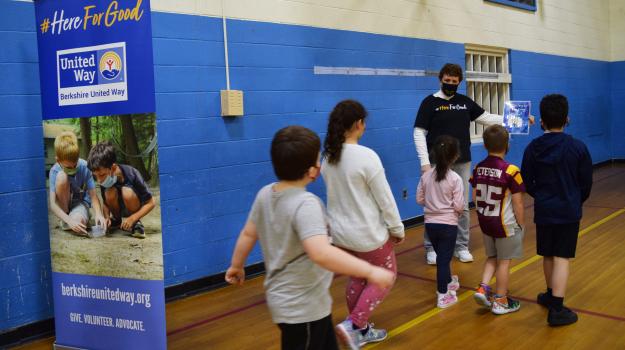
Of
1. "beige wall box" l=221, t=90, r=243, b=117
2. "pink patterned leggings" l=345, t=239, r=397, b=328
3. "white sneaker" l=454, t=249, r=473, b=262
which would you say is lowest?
"white sneaker" l=454, t=249, r=473, b=262

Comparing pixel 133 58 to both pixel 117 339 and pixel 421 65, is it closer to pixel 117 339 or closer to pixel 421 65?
pixel 117 339

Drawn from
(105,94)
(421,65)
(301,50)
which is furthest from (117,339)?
(421,65)

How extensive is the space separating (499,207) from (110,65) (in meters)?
2.30

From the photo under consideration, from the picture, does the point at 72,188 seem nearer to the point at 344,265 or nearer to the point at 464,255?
the point at 344,265

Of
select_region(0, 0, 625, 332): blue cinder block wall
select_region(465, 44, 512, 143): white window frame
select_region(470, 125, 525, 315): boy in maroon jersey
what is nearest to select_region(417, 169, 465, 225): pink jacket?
select_region(470, 125, 525, 315): boy in maroon jersey

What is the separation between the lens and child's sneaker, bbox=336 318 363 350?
7.95 ft

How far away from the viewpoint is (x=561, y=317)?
3.17 meters

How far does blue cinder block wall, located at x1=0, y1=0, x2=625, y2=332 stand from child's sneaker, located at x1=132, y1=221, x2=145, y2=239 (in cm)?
101

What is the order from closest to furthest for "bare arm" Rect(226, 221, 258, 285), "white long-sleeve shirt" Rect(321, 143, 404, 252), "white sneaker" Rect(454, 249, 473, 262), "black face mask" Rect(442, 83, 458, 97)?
"bare arm" Rect(226, 221, 258, 285)
"white long-sleeve shirt" Rect(321, 143, 404, 252)
"black face mask" Rect(442, 83, 458, 97)
"white sneaker" Rect(454, 249, 473, 262)

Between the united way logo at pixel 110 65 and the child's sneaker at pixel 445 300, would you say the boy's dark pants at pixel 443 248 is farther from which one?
the united way logo at pixel 110 65

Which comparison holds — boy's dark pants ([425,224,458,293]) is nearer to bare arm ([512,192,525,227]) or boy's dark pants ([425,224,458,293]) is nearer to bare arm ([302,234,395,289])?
bare arm ([512,192,525,227])

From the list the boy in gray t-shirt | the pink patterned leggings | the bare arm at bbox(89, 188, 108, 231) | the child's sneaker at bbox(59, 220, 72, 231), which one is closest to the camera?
the boy in gray t-shirt

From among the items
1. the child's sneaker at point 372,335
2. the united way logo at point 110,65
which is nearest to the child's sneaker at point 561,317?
the child's sneaker at point 372,335

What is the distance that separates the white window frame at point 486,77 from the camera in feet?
23.9
